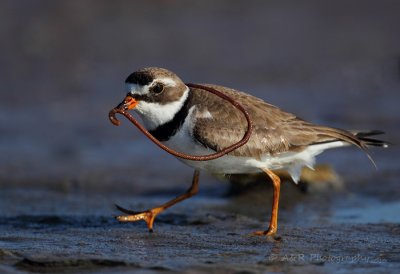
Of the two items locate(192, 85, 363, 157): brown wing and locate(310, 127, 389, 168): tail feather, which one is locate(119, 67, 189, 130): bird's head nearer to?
locate(192, 85, 363, 157): brown wing

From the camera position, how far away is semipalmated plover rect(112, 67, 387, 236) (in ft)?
23.9

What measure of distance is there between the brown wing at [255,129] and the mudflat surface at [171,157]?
74cm

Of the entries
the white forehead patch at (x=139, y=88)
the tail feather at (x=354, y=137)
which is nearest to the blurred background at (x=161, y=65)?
the tail feather at (x=354, y=137)

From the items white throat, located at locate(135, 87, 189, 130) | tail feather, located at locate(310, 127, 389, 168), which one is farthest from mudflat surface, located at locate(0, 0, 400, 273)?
white throat, located at locate(135, 87, 189, 130)

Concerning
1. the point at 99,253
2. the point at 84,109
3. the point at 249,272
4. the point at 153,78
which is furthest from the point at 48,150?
the point at 249,272

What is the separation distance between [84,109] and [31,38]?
2.38m

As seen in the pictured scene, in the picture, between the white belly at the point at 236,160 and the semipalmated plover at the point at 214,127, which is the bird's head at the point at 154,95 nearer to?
the semipalmated plover at the point at 214,127

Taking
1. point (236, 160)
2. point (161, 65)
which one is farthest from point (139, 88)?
point (161, 65)

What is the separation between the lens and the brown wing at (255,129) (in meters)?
7.30

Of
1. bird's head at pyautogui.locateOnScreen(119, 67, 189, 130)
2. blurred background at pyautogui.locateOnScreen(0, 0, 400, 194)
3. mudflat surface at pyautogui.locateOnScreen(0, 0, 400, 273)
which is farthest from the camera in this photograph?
blurred background at pyautogui.locateOnScreen(0, 0, 400, 194)

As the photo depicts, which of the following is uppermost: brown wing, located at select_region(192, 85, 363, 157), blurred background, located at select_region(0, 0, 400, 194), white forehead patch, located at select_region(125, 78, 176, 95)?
blurred background, located at select_region(0, 0, 400, 194)

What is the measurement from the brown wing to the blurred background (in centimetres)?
288

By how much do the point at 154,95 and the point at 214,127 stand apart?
56 cm

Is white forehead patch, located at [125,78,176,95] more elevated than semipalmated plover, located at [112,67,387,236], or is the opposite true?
white forehead patch, located at [125,78,176,95]
